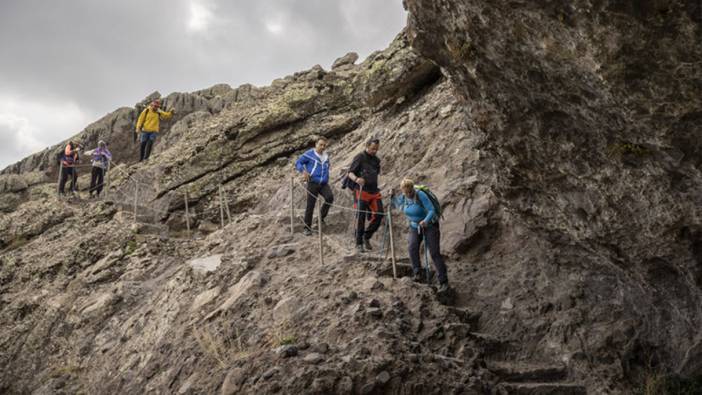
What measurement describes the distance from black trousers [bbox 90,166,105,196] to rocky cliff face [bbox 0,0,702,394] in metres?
6.45

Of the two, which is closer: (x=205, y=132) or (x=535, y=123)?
(x=535, y=123)

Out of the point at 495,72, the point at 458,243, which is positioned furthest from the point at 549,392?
the point at 495,72

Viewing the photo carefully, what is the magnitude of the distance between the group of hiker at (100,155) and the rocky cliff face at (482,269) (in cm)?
647

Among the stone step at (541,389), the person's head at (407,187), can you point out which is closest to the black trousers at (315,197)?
the person's head at (407,187)

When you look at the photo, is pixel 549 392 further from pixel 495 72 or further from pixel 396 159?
pixel 396 159

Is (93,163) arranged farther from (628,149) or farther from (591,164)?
(628,149)

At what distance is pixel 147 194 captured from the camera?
1997 centimetres

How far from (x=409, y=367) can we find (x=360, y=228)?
4.52 m

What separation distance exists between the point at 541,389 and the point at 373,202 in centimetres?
489

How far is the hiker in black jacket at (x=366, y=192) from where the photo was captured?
1138cm

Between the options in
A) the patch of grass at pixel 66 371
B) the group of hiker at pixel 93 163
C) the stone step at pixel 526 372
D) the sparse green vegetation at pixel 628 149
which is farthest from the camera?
the group of hiker at pixel 93 163

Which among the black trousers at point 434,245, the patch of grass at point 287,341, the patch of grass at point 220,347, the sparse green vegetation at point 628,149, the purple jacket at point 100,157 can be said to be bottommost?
the patch of grass at point 220,347

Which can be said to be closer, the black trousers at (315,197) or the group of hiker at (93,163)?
the black trousers at (315,197)

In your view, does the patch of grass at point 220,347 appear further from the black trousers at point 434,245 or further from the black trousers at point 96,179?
the black trousers at point 96,179
